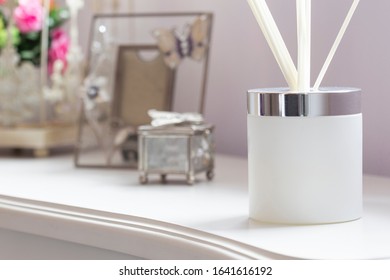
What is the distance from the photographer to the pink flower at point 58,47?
4.94ft

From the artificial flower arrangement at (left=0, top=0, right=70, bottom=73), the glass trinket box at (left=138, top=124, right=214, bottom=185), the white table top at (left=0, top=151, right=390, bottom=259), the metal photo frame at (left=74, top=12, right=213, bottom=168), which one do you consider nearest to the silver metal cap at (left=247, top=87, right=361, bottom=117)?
the white table top at (left=0, top=151, right=390, bottom=259)

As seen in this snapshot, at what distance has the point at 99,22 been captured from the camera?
1348 mm

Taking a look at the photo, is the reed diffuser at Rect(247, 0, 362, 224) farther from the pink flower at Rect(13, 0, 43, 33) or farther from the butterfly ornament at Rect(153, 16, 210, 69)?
the pink flower at Rect(13, 0, 43, 33)

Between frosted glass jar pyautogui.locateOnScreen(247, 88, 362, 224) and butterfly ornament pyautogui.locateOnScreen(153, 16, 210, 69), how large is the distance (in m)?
0.44

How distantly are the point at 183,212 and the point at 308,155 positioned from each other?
0.15 m

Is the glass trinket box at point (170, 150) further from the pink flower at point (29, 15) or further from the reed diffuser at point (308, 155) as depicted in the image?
the pink flower at point (29, 15)

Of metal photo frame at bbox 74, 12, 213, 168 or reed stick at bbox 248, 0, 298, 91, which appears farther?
metal photo frame at bbox 74, 12, 213, 168

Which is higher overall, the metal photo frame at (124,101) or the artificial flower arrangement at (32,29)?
the artificial flower arrangement at (32,29)

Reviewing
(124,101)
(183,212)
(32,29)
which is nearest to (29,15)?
(32,29)

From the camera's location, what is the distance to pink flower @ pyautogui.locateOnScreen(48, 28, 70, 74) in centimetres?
151

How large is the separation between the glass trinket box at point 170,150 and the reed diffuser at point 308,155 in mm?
263

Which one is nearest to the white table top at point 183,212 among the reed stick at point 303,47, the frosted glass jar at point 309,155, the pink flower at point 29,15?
the frosted glass jar at point 309,155
